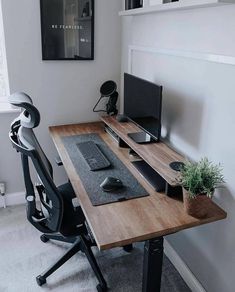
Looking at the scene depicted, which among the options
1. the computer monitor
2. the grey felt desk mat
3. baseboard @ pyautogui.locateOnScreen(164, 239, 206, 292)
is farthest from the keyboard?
baseboard @ pyautogui.locateOnScreen(164, 239, 206, 292)

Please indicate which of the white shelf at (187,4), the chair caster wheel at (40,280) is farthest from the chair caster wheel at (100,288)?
the white shelf at (187,4)

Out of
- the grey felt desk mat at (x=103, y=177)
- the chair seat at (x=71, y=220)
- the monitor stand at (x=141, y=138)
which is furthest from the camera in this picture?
the monitor stand at (x=141, y=138)

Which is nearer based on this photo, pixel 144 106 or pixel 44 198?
pixel 44 198

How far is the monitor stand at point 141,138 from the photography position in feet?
6.23

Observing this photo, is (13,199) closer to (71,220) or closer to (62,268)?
(62,268)

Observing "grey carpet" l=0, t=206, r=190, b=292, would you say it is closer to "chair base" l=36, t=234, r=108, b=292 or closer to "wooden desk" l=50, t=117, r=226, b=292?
"chair base" l=36, t=234, r=108, b=292

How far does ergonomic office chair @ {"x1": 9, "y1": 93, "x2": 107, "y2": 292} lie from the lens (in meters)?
1.35

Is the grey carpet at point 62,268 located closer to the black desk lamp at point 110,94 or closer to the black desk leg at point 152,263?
the black desk leg at point 152,263

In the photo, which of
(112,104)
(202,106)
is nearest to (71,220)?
(202,106)

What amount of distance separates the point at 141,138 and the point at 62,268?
1.05m

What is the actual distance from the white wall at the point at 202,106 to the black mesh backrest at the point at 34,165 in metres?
0.84

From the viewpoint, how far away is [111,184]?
150 centimetres

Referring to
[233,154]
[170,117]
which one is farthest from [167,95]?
[233,154]

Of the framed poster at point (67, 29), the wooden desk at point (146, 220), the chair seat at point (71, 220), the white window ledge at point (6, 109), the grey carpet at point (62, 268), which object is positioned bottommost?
the grey carpet at point (62, 268)
